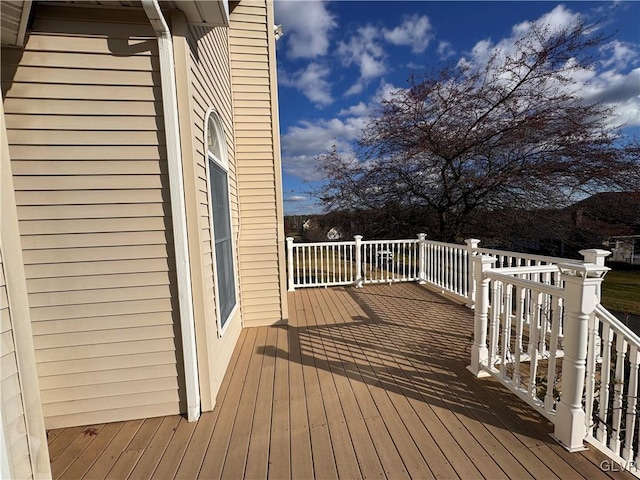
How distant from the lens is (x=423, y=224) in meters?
7.57

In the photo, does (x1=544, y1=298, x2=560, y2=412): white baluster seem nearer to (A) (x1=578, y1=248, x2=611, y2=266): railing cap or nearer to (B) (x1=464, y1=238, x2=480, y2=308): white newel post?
(A) (x1=578, y1=248, x2=611, y2=266): railing cap

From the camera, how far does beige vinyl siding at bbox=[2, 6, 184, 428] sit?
172 centimetres

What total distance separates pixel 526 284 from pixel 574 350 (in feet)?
1.61

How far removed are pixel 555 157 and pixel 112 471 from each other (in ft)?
27.6

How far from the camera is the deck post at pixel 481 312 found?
7.68 ft

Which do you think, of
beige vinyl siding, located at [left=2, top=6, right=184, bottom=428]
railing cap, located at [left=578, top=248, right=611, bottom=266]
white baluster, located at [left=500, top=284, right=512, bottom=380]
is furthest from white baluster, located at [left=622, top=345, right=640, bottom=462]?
beige vinyl siding, located at [left=2, top=6, right=184, bottom=428]

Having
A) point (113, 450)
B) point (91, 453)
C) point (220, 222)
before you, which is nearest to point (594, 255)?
point (220, 222)

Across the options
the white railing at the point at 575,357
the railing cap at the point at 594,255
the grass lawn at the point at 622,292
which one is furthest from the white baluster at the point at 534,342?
the grass lawn at the point at 622,292

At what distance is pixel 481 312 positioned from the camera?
2.35 meters

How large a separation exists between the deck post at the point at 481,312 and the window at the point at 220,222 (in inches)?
90.8

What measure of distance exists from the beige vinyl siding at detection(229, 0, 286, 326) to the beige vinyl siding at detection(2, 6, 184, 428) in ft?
5.77

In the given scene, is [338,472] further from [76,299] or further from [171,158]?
[171,158]

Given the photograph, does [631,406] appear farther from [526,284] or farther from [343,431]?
[343,431]

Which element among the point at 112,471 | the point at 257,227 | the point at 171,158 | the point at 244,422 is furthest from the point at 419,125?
the point at 112,471
